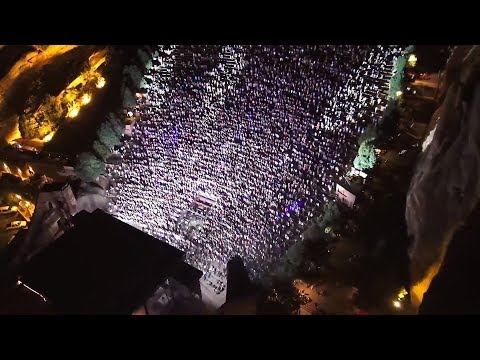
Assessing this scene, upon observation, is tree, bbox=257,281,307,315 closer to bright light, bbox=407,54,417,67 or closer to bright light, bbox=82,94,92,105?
bright light, bbox=407,54,417,67

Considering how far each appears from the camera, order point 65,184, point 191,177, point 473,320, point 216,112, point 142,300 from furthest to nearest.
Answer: point 216,112 < point 191,177 < point 65,184 < point 142,300 < point 473,320

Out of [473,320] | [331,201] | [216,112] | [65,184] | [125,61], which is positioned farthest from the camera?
[125,61]

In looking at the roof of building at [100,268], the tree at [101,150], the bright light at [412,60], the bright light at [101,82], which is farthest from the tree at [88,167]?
the bright light at [412,60]

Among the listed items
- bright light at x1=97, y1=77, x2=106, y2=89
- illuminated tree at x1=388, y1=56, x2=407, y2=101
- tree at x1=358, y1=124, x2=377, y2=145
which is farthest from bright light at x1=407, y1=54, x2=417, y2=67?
bright light at x1=97, y1=77, x2=106, y2=89

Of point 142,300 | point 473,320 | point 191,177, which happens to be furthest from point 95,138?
point 473,320

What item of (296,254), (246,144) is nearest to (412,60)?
(246,144)

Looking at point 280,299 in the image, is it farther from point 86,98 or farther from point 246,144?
point 86,98

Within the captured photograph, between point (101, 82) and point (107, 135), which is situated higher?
point (101, 82)

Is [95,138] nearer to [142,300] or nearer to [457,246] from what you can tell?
[142,300]
